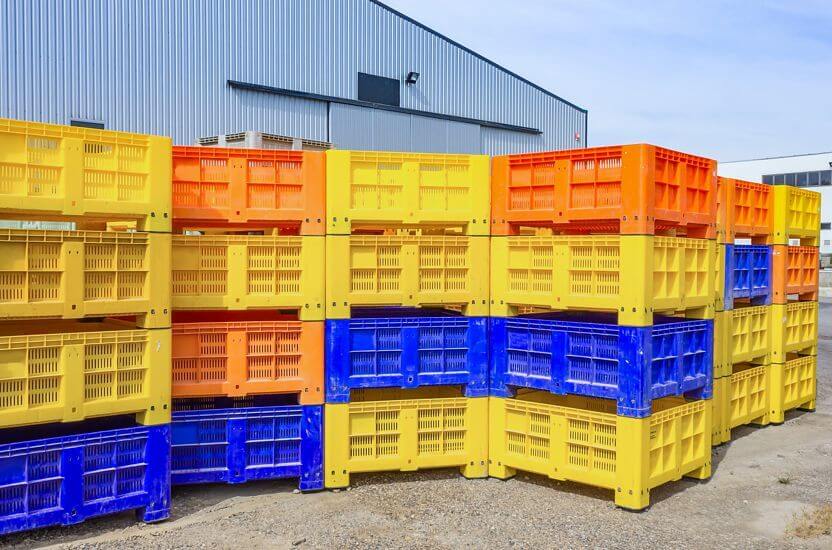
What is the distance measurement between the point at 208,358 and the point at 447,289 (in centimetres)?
243

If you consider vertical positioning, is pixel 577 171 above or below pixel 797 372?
above

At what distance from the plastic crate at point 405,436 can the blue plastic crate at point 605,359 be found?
1.60 feet

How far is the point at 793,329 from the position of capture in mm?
10516

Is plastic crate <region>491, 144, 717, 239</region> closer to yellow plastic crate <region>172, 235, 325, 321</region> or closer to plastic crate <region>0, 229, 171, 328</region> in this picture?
yellow plastic crate <region>172, 235, 325, 321</region>

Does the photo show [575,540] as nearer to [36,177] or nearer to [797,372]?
[36,177]

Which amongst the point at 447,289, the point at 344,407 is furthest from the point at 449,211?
the point at 344,407

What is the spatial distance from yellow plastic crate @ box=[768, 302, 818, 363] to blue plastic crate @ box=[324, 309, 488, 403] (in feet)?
16.8

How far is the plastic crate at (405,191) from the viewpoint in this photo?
22.8 ft

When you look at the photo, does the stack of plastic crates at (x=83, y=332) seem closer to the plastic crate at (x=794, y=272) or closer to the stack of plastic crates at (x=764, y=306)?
the stack of plastic crates at (x=764, y=306)

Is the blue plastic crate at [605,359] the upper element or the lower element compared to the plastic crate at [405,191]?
lower

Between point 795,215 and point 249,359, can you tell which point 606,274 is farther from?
point 795,215

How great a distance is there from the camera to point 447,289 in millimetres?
7266

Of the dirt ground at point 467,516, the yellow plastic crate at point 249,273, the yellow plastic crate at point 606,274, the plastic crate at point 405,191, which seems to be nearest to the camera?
the dirt ground at point 467,516

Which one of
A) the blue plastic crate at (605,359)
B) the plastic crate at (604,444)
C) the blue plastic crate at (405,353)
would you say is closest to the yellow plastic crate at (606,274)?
the blue plastic crate at (605,359)
